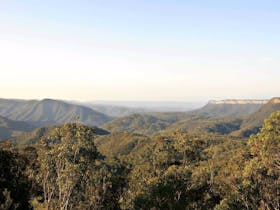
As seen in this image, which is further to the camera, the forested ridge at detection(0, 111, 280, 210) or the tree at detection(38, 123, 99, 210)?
the forested ridge at detection(0, 111, 280, 210)

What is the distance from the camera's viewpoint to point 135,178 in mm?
71250

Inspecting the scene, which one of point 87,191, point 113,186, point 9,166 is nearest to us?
point 87,191

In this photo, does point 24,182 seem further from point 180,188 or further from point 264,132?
point 264,132

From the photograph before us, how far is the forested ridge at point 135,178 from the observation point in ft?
127

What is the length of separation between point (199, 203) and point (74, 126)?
112 ft

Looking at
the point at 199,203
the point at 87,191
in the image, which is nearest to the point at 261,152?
the point at 199,203

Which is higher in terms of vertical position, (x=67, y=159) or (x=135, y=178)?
(x=67, y=159)

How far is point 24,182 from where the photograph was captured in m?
65.2

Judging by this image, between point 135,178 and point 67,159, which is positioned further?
point 135,178

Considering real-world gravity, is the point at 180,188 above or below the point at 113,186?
above

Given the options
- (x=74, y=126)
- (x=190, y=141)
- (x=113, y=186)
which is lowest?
(x=113, y=186)

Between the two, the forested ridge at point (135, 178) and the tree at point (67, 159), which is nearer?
the tree at point (67, 159)

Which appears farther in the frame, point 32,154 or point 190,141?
point 32,154

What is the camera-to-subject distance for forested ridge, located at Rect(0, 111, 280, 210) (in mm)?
38656
